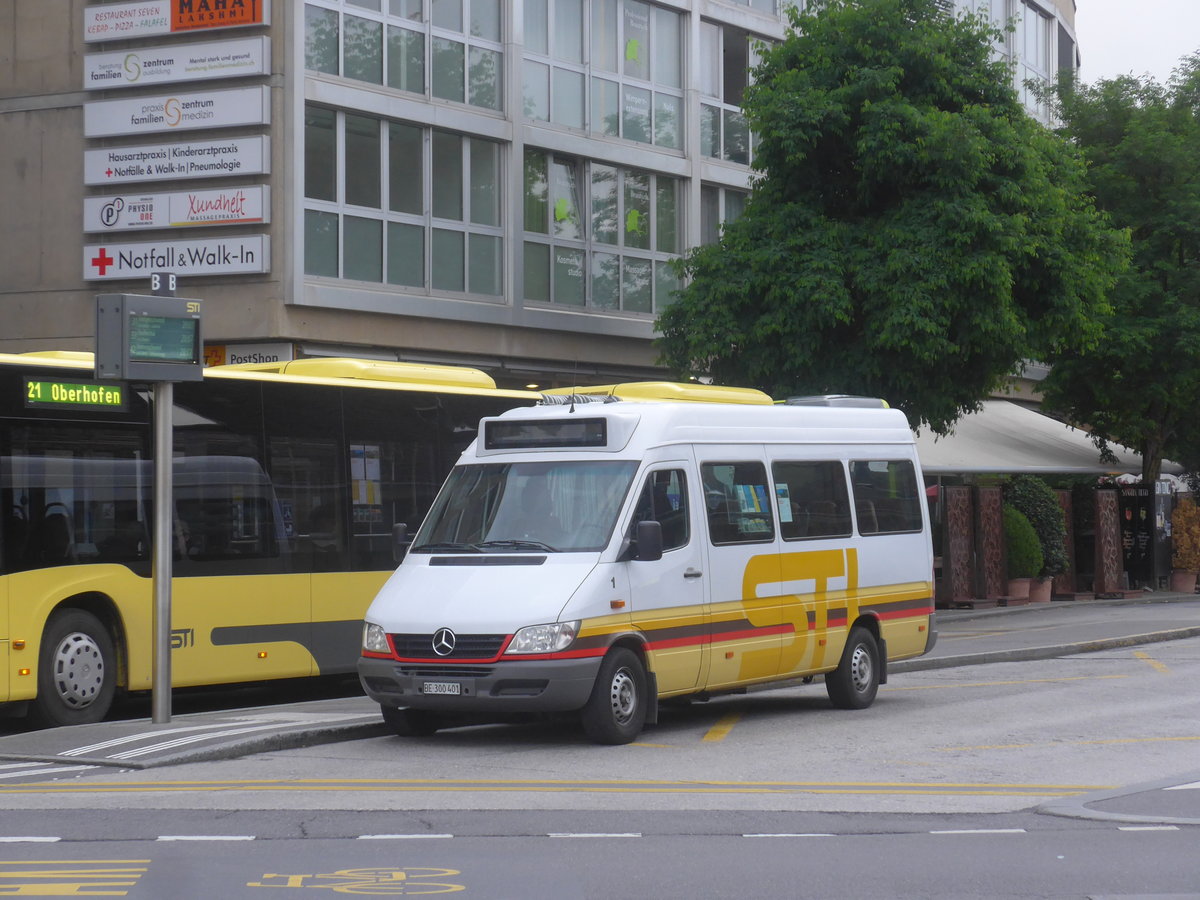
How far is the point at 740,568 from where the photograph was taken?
521 inches

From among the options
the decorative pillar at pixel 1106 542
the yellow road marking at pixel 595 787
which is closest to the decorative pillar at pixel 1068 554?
the decorative pillar at pixel 1106 542

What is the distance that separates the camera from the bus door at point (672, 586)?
480 inches

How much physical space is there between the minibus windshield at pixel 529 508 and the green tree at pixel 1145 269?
2336 cm

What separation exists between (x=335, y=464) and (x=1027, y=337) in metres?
12.7

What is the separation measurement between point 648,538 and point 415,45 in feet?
52.1

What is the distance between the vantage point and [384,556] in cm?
1620

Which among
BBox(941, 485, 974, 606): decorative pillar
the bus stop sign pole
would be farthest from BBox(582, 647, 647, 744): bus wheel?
BBox(941, 485, 974, 606): decorative pillar

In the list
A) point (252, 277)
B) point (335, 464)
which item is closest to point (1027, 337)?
point (252, 277)

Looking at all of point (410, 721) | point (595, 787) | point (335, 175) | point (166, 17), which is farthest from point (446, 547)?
point (166, 17)

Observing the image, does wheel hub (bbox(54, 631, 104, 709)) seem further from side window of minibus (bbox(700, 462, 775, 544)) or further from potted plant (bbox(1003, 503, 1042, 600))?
potted plant (bbox(1003, 503, 1042, 600))

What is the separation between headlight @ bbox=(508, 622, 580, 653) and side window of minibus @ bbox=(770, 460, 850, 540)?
3010mm

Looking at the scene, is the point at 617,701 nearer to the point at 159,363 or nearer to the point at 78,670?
the point at 159,363

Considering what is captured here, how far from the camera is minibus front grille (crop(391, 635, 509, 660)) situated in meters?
11.4

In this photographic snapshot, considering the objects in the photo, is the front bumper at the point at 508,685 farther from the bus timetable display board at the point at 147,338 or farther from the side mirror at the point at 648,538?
the bus timetable display board at the point at 147,338
